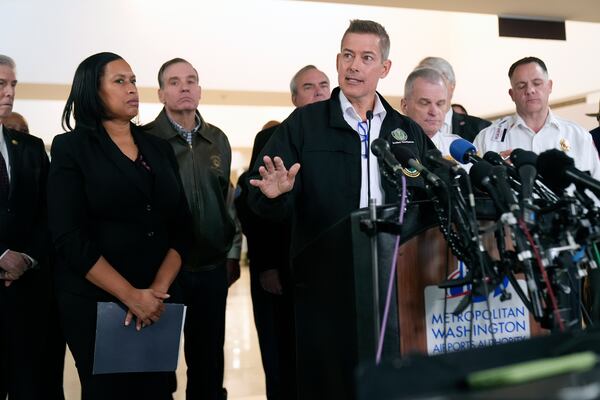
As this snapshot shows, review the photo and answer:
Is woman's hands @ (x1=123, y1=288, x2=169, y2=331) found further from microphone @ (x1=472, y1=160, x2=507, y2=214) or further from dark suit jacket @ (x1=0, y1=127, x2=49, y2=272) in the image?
microphone @ (x1=472, y1=160, x2=507, y2=214)

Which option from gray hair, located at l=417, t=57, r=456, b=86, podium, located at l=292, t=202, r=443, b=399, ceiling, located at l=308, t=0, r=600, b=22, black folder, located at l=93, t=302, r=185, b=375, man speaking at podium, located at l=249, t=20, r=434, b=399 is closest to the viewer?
podium, located at l=292, t=202, r=443, b=399

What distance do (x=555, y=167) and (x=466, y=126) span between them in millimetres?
2523

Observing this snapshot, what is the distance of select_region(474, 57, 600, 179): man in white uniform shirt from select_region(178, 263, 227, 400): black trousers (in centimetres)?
156

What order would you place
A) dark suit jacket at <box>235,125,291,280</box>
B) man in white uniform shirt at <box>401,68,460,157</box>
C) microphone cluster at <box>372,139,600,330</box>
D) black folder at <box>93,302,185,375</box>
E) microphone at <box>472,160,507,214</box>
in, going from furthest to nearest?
dark suit jacket at <box>235,125,291,280</box>
man in white uniform shirt at <box>401,68,460,157</box>
black folder at <box>93,302,185,375</box>
microphone at <box>472,160,507,214</box>
microphone cluster at <box>372,139,600,330</box>

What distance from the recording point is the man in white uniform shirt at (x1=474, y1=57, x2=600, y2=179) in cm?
338

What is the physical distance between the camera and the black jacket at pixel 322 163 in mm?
2344

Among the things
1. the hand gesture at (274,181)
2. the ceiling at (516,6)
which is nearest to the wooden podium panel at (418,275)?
the hand gesture at (274,181)

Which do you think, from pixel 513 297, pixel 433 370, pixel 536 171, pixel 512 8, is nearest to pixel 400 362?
pixel 433 370

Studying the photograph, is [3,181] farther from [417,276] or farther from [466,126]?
[466,126]

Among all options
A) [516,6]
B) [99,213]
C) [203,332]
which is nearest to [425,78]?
[203,332]

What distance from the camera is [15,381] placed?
295cm

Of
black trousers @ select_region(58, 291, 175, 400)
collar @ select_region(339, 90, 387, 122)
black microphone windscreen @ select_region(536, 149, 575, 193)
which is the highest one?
collar @ select_region(339, 90, 387, 122)

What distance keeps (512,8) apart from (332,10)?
2.97m

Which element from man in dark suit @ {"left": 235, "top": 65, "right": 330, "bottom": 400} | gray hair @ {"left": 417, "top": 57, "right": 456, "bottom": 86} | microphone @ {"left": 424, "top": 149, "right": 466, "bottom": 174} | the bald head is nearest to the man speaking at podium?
microphone @ {"left": 424, "top": 149, "right": 466, "bottom": 174}
